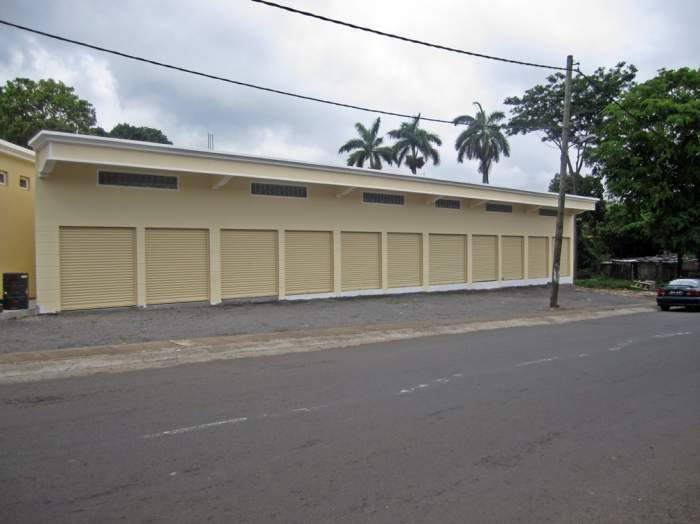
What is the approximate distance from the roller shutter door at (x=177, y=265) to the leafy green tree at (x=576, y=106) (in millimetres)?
34631

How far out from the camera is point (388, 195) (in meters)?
23.9

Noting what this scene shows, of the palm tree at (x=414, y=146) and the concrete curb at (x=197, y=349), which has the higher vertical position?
the palm tree at (x=414, y=146)

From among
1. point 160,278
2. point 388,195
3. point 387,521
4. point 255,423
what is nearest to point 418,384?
point 255,423

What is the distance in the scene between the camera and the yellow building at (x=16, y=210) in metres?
19.4

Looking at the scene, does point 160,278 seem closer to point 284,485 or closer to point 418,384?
point 418,384

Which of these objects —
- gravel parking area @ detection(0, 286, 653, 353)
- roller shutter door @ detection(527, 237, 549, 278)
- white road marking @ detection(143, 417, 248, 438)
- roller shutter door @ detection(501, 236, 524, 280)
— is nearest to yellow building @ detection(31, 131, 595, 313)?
gravel parking area @ detection(0, 286, 653, 353)

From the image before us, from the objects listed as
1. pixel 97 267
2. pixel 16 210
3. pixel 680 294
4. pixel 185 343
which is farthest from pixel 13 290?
Result: pixel 680 294

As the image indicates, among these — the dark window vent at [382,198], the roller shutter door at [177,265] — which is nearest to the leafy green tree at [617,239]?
the dark window vent at [382,198]

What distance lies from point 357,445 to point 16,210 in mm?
19511

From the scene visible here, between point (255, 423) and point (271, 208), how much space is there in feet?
49.0

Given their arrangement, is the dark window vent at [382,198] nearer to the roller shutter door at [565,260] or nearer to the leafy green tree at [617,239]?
the roller shutter door at [565,260]

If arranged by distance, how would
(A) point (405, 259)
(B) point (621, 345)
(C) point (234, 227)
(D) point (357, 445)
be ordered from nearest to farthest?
1. (D) point (357, 445)
2. (B) point (621, 345)
3. (C) point (234, 227)
4. (A) point (405, 259)

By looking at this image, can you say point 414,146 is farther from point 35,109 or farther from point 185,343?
point 185,343

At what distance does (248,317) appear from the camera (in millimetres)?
16266
